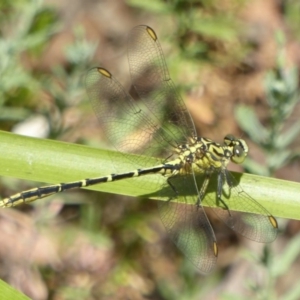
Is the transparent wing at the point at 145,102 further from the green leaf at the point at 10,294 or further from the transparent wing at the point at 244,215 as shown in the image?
the green leaf at the point at 10,294

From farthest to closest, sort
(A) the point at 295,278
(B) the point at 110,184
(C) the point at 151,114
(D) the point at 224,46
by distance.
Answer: (D) the point at 224,46
(A) the point at 295,278
(C) the point at 151,114
(B) the point at 110,184

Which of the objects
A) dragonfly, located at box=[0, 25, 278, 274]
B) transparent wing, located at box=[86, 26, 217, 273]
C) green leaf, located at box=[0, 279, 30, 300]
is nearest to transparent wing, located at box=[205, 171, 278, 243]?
dragonfly, located at box=[0, 25, 278, 274]

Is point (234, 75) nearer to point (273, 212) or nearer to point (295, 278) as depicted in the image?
point (295, 278)

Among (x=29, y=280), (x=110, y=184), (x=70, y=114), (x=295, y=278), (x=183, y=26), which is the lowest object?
(x=29, y=280)

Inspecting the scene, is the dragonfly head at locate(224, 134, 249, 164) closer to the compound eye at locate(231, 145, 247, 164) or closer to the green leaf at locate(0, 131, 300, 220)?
the compound eye at locate(231, 145, 247, 164)

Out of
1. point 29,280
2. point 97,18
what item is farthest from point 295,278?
point 97,18

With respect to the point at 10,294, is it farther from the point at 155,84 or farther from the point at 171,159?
the point at 155,84

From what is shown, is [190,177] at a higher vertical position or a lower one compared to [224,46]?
higher

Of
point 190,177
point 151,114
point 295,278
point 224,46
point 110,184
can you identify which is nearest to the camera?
point 110,184
